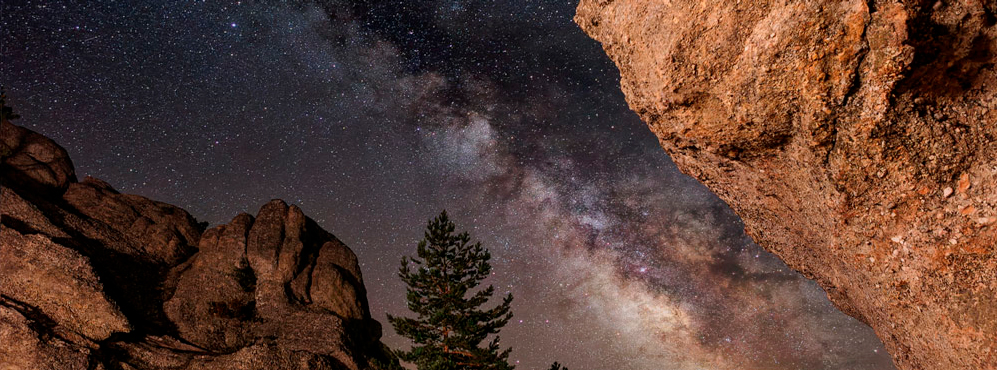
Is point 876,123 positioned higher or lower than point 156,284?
higher

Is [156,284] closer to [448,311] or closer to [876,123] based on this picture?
[448,311]

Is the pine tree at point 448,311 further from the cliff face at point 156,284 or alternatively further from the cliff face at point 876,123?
the cliff face at point 876,123

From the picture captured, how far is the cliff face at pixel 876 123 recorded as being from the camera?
18.0 feet

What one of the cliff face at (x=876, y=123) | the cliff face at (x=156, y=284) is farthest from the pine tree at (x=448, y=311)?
the cliff face at (x=876, y=123)

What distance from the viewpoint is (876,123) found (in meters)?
5.70

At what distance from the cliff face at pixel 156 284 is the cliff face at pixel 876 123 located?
1620cm

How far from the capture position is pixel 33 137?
19703 millimetres

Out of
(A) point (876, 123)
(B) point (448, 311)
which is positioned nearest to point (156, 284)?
(B) point (448, 311)

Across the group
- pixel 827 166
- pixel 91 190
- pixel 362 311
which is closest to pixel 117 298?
pixel 91 190

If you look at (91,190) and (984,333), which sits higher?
(91,190)

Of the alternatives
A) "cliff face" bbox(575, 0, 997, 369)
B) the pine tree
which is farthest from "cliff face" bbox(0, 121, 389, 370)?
"cliff face" bbox(575, 0, 997, 369)

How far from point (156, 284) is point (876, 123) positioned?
23.3 meters

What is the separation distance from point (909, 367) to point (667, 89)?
627 centimetres

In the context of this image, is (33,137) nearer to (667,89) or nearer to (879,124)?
(667,89)
